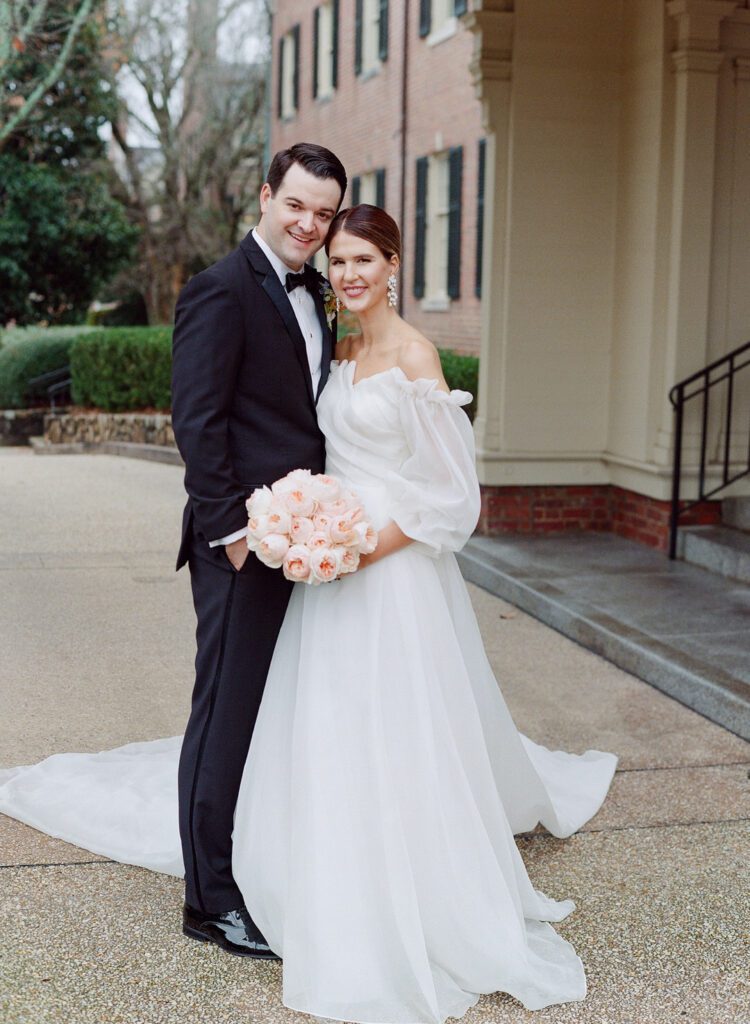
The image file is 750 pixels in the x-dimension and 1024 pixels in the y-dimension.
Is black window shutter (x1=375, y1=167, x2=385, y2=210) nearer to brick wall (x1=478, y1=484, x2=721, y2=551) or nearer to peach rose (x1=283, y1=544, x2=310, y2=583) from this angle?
brick wall (x1=478, y1=484, x2=721, y2=551)

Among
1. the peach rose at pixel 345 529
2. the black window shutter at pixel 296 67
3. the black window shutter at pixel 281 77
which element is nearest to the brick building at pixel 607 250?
the peach rose at pixel 345 529

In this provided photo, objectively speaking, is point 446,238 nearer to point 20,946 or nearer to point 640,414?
point 640,414

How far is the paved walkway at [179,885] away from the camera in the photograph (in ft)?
10.1

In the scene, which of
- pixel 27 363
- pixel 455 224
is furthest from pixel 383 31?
pixel 27 363

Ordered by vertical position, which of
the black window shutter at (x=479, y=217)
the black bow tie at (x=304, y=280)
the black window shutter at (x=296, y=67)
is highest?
the black window shutter at (x=296, y=67)

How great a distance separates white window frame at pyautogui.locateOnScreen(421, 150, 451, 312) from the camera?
16391 millimetres

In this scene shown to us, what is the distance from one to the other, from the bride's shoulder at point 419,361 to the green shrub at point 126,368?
1354cm

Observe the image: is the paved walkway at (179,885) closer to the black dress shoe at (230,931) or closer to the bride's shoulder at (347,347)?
the black dress shoe at (230,931)

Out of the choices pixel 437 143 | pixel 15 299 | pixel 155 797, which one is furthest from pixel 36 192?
pixel 155 797

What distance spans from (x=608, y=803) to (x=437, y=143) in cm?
1306

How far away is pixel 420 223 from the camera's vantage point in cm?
1677

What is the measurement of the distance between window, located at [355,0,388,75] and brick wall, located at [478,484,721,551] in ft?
38.0

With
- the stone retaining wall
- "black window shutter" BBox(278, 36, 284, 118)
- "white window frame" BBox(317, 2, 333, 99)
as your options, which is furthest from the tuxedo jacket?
"black window shutter" BBox(278, 36, 284, 118)

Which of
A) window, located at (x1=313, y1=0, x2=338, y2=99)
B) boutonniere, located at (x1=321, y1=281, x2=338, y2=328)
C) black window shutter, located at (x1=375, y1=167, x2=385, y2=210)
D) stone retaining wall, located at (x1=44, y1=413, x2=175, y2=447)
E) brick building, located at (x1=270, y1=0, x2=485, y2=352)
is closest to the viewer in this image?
boutonniere, located at (x1=321, y1=281, x2=338, y2=328)
